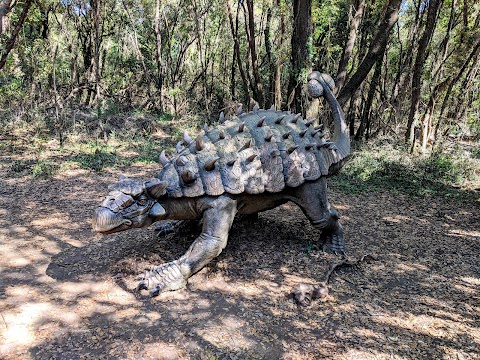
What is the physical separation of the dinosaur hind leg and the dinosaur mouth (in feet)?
6.99

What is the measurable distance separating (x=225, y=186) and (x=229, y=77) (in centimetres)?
Answer: 1381

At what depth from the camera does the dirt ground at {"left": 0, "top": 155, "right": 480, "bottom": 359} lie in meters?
3.14

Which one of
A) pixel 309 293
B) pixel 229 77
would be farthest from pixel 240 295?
pixel 229 77

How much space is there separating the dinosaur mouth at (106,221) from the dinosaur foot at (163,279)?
0.63m

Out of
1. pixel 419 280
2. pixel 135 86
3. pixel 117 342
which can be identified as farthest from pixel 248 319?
pixel 135 86

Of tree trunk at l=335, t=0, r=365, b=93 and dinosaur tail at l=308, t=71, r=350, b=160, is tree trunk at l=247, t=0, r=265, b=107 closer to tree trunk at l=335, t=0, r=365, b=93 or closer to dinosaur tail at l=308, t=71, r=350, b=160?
tree trunk at l=335, t=0, r=365, b=93

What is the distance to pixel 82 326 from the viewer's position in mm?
3258

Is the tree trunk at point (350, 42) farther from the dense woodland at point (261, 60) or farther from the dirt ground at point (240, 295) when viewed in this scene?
the dirt ground at point (240, 295)

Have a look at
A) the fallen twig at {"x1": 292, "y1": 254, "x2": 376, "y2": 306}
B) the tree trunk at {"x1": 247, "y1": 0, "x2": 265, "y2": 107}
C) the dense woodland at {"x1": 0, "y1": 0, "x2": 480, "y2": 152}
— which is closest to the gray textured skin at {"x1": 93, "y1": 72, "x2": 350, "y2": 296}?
the fallen twig at {"x1": 292, "y1": 254, "x2": 376, "y2": 306}

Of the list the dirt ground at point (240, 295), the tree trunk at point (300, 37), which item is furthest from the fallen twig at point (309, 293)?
the tree trunk at point (300, 37)

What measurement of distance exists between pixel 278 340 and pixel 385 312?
1.22m

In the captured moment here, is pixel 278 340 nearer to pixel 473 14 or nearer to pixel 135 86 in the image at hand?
pixel 473 14

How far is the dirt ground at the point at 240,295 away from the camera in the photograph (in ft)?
10.3

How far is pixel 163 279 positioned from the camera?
12.6ft
